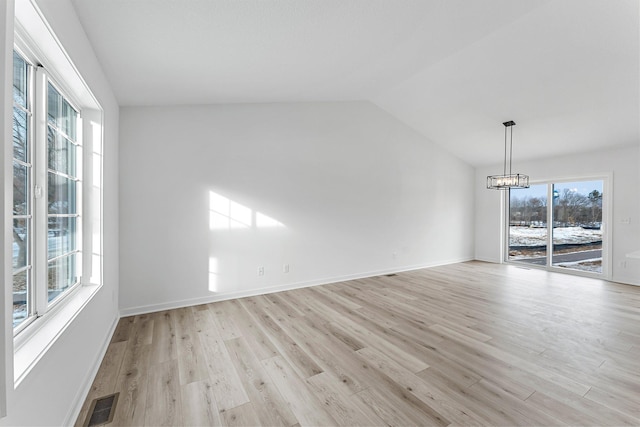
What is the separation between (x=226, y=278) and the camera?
402 centimetres

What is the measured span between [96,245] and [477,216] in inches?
304

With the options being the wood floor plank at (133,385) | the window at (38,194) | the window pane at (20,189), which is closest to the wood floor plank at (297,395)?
the wood floor plank at (133,385)

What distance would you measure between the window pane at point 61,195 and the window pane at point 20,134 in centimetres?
38

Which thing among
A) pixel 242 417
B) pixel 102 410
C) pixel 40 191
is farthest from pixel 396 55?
pixel 102 410

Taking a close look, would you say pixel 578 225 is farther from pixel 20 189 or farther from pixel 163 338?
pixel 20 189

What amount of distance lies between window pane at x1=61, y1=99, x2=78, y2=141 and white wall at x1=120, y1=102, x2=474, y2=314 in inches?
45.7

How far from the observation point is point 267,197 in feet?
14.2

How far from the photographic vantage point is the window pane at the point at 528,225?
243 inches

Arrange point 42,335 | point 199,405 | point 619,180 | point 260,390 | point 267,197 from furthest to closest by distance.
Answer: point 619,180 → point 267,197 → point 260,390 → point 199,405 → point 42,335

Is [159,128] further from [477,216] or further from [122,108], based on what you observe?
[477,216]

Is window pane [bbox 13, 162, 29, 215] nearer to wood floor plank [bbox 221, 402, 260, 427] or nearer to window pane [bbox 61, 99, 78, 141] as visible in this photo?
window pane [bbox 61, 99, 78, 141]

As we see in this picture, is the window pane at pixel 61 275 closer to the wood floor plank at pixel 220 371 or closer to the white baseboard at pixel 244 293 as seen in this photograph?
the wood floor plank at pixel 220 371

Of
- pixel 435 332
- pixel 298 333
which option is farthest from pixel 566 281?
pixel 298 333

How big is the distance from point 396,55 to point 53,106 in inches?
127
